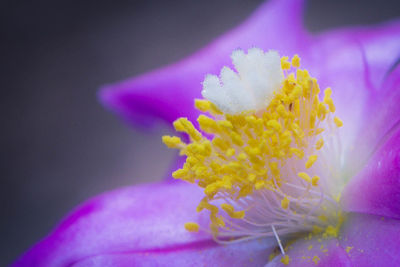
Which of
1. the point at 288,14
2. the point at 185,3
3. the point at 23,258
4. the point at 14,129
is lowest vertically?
the point at 23,258

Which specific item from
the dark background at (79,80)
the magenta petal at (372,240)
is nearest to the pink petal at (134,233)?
the magenta petal at (372,240)

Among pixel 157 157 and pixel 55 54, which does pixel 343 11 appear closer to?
pixel 157 157

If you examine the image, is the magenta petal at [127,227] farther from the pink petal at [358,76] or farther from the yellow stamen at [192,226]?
the pink petal at [358,76]

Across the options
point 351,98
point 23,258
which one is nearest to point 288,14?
point 351,98

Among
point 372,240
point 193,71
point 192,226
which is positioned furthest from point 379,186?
point 193,71

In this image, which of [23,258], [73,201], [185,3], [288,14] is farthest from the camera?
[185,3]

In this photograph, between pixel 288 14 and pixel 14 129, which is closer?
pixel 288 14
